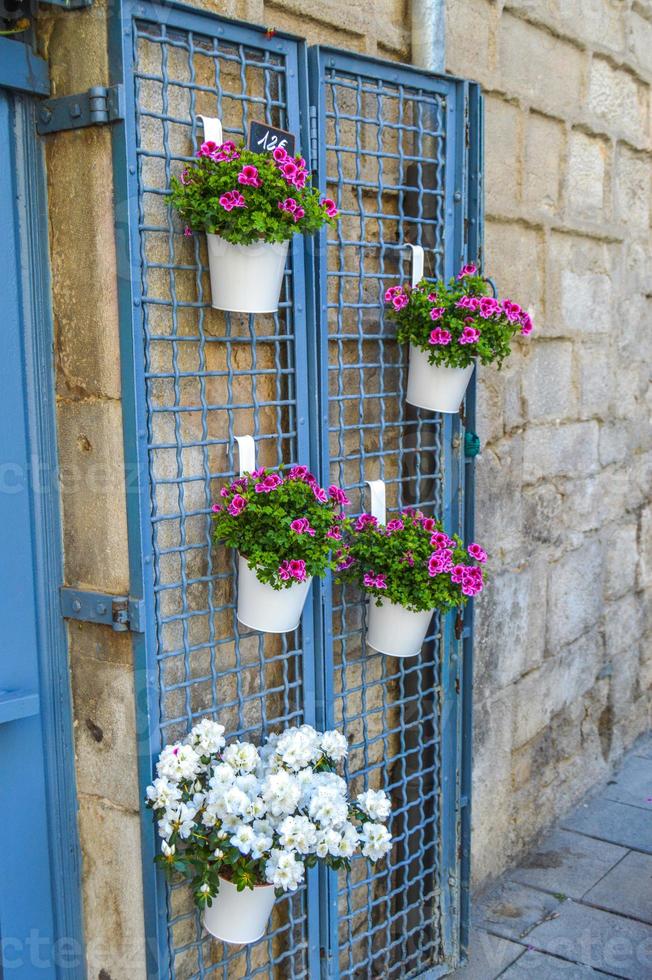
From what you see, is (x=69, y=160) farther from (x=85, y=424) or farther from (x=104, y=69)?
(x=85, y=424)

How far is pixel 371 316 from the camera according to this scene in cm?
280

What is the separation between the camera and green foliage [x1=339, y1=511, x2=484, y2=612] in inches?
103

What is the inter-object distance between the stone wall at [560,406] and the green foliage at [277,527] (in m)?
1.23

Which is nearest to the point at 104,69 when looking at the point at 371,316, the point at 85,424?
the point at 85,424

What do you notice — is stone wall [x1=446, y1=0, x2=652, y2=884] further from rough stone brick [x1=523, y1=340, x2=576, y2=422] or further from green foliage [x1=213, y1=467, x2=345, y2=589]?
green foliage [x1=213, y1=467, x2=345, y2=589]

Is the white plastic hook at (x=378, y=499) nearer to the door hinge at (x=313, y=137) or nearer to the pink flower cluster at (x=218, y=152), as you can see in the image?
the door hinge at (x=313, y=137)

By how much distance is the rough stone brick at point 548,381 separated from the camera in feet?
11.9

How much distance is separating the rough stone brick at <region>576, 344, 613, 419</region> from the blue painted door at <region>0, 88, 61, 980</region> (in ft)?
7.92

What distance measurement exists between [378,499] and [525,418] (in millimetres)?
1046

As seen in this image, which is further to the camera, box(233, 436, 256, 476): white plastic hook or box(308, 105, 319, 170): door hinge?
box(308, 105, 319, 170): door hinge

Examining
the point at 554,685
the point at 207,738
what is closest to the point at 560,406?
the point at 554,685

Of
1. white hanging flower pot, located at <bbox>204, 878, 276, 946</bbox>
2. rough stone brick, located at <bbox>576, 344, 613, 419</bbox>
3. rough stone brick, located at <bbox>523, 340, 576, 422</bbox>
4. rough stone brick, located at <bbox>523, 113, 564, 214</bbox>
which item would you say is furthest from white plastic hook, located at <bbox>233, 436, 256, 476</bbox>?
rough stone brick, located at <bbox>576, 344, 613, 419</bbox>

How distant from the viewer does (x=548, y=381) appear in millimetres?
3750

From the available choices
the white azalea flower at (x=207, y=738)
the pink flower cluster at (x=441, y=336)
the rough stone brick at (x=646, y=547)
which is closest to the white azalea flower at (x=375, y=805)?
the white azalea flower at (x=207, y=738)
